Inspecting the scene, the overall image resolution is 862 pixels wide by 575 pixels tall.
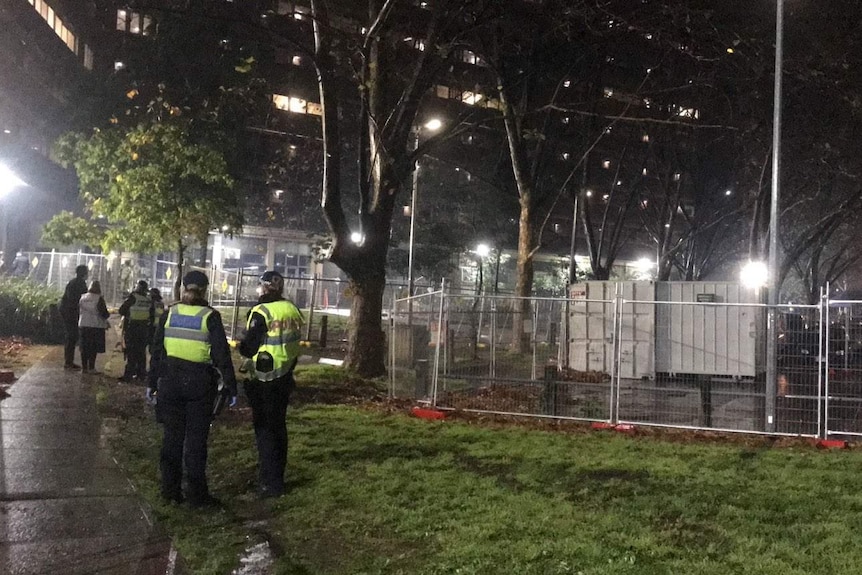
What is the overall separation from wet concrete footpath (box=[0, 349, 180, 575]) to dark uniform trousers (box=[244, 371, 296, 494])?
97 centimetres

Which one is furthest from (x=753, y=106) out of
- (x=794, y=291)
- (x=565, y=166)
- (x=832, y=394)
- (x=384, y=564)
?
(x=794, y=291)

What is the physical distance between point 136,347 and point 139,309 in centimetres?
61

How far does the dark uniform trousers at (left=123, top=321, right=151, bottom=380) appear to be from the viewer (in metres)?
12.4

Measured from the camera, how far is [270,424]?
253 inches

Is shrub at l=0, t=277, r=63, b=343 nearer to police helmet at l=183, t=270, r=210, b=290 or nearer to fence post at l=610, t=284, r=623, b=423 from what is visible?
fence post at l=610, t=284, r=623, b=423

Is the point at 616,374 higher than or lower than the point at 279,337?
lower

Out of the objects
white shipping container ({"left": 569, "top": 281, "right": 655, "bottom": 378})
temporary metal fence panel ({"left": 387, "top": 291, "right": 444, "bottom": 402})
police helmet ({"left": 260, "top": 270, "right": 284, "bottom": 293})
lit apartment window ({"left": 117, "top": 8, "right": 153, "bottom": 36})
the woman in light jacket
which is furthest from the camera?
lit apartment window ({"left": 117, "top": 8, "right": 153, "bottom": 36})

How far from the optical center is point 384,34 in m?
13.8

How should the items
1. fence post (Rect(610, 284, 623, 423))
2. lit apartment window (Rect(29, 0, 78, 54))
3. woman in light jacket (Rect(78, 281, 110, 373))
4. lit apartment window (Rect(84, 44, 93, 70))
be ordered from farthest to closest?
lit apartment window (Rect(84, 44, 93, 70)), lit apartment window (Rect(29, 0, 78, 54)), woman in light jacket (Rect(78, 281, 110, 373)), fence post (Rect(610, 284, 623, 423))

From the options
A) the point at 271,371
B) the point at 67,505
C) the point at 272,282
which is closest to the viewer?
the point at 67,505

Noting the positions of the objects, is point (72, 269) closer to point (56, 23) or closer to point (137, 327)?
point (137, 327)

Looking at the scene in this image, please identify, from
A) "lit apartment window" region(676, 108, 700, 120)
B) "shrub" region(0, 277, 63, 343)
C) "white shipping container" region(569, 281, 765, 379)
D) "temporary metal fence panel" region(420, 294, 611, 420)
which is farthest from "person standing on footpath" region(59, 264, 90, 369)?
"lit apartment window" region(676, 108, 700, 120)

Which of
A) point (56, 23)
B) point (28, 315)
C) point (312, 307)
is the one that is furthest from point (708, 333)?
point (56, 23)

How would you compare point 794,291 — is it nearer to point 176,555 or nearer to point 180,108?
point 180,108
